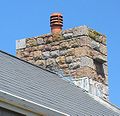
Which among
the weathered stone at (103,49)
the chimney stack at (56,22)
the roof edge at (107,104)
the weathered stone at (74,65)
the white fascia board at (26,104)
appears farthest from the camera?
the weathered stone at (103,49)

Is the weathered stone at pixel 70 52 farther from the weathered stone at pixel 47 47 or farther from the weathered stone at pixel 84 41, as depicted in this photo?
the weathered stone at pixel 47 47

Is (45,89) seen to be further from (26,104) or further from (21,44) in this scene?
(21,44)

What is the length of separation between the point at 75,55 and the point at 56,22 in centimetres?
110

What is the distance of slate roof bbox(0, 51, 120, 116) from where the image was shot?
754 cm

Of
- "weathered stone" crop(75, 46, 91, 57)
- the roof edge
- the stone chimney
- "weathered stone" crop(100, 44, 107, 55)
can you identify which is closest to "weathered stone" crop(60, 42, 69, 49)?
the stone chimney

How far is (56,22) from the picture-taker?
12.4m

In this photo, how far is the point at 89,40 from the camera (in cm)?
1183

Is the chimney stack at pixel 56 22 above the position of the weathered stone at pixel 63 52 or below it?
above

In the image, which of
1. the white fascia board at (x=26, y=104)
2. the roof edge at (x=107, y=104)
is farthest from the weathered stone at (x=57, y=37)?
the white fascia board at (x=26, y=104)

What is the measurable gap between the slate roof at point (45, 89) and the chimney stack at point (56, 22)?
161cm

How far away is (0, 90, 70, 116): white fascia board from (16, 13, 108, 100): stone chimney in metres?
4.20

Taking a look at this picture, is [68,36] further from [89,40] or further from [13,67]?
[13,67]

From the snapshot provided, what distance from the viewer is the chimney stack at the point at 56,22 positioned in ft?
40.1

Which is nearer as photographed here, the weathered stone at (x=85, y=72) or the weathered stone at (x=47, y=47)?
the weathered stone at (x=85, y=72)
